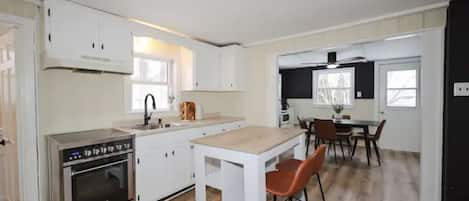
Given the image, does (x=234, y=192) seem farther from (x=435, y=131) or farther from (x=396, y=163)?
(x=396, y=163)

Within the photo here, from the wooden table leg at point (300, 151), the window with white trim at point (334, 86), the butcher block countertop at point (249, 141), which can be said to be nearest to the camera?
the butcher block countertop at point (249, 141)

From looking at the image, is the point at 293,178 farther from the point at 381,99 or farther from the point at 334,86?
the point at 334,86

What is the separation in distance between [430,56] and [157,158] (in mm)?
3180

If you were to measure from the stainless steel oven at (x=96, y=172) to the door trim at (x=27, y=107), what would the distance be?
0.24 m

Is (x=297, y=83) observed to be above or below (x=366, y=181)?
above

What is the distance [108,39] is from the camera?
237cm

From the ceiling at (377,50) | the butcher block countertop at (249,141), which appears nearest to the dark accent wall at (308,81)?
the ceiling at (377,50)

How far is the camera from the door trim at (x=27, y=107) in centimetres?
199

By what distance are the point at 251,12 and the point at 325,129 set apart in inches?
116

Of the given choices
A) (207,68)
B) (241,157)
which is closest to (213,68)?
(207,68)

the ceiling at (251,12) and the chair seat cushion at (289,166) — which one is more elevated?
the ceiling at (251,12)

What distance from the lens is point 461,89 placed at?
2053mm

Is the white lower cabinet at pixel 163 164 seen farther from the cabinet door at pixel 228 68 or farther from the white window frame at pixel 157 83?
the cabinet door at pixel 228 68

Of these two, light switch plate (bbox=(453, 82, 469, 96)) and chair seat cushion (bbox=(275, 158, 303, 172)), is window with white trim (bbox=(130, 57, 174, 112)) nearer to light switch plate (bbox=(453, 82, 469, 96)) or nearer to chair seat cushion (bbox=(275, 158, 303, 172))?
chair seat cushion (bbox=(275, 158, 303, 172))
